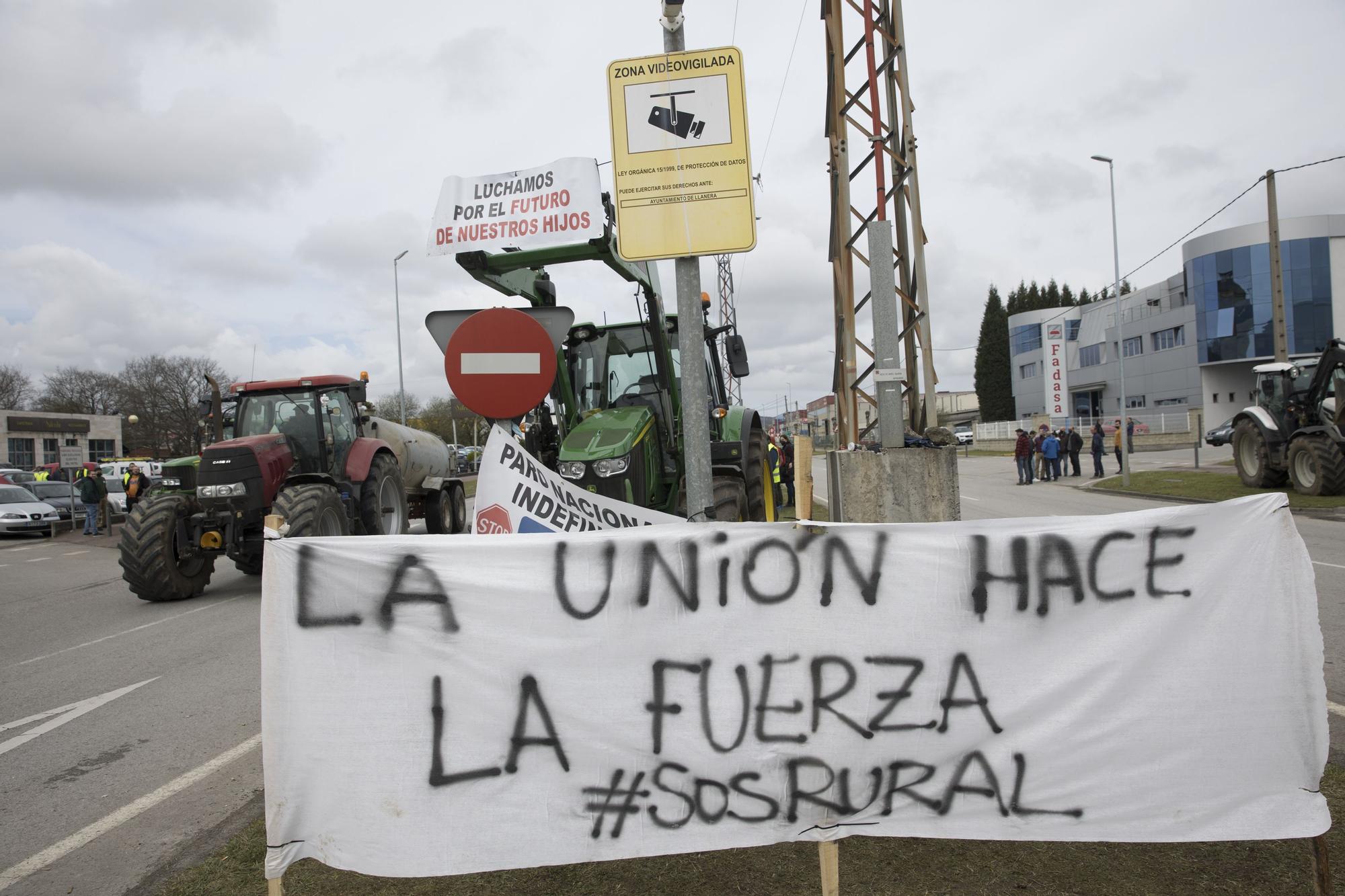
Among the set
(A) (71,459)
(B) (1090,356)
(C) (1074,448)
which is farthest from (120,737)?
(B) (1090,356)

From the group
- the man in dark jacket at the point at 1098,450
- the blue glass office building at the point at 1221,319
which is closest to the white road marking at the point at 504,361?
the man in dark jacket at the point at 1098,450

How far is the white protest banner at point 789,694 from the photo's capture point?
277 centimetres

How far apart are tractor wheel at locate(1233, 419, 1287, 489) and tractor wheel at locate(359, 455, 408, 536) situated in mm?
16491

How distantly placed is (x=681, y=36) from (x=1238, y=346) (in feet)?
179

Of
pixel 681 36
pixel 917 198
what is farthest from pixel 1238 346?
pixel 681 36

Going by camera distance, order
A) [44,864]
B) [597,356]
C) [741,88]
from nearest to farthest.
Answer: [44,864] → [741,88] → [597,356]

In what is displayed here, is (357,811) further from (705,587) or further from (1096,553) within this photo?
(1096,553)

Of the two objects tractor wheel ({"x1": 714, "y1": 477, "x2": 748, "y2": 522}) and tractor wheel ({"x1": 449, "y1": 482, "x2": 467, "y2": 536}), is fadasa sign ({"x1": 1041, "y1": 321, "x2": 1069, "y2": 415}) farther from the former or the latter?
tractor wheel ({"x1": 714, "y1": 477, "x2": 748, "y2": 522})

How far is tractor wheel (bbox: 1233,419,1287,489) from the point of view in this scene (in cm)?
1667

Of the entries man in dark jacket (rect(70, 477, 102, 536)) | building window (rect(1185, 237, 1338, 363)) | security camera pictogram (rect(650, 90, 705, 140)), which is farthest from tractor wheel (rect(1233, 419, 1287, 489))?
building window (rect(1185, 237, 1338, 363))

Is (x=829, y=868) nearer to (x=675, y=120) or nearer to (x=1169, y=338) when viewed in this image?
(x=675, y=120)

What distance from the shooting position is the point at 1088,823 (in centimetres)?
278

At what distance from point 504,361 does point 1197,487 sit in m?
19.8

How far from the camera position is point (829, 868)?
2.67 metres
